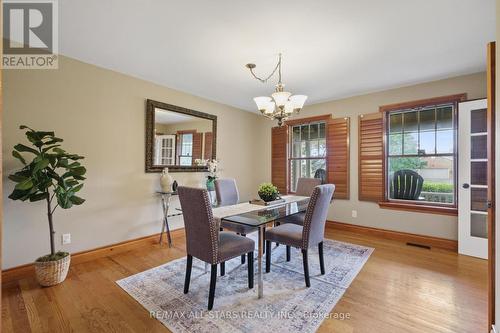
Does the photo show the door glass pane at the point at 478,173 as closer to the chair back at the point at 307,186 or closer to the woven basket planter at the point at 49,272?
the chair back at the point at 307,186

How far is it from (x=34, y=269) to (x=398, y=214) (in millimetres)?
4747

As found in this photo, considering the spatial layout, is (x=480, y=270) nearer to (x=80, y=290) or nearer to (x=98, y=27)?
(x=80, y=290)

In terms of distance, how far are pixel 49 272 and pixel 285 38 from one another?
3248 millimetres

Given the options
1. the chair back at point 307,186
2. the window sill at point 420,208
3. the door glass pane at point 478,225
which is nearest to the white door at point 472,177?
the door glass pane at point 478,225

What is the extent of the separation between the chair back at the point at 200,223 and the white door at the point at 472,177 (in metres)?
3.29

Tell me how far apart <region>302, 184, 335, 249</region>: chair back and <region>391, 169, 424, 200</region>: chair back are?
2090 millimetres

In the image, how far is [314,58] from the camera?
9.21 ft

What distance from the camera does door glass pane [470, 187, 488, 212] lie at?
3056 mm

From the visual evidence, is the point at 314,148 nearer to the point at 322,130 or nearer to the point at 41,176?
the point at 322,130

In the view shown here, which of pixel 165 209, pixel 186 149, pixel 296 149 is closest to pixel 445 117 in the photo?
pixel 296 149

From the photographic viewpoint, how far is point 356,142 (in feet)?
13.6

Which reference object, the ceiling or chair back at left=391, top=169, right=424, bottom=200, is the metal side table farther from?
chair back at left=391, top=169, right=424, bottom=200

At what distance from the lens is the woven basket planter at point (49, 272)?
2.30 m

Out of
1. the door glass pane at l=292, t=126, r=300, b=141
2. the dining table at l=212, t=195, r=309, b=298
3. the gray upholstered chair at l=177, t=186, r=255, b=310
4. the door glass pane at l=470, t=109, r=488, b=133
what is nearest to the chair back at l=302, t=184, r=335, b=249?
the dining table at l=212, t=195, r=309, b=298
